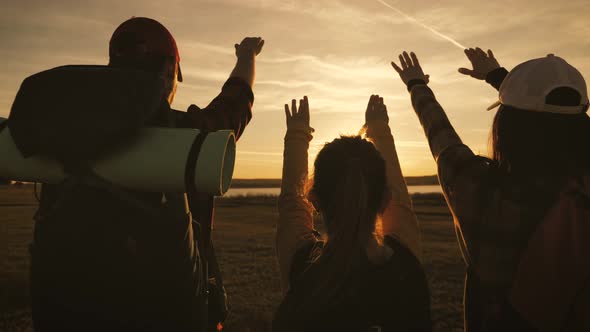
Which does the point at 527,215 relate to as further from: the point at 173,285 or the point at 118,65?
the point at 118,65

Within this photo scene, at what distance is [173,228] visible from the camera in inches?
75.5

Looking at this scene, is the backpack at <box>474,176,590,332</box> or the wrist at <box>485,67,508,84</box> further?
the wrist at <box>485,67,508,84</box>

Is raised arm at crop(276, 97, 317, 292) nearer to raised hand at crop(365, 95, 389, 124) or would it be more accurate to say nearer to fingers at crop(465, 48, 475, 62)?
raised hand at crop(365, 95, 389, 124)

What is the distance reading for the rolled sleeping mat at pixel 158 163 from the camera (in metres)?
1.77

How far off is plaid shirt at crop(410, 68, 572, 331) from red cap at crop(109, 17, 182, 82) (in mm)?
1475

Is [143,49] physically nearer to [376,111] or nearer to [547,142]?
[376,111]

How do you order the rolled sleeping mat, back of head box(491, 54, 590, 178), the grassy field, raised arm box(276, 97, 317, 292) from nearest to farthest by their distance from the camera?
1. the rolled sleeping mat
2. back of head box(491, 54, 590, 178)
3. raised arm box(276, 97, 317, 292)
4. the grassy field

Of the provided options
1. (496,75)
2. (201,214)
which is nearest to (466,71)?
(496,75)

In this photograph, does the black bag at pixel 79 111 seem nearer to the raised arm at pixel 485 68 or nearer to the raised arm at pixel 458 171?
the raised arm at pixel 458 171

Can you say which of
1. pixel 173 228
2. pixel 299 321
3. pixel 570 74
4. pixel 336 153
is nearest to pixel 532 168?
pixel 570 74

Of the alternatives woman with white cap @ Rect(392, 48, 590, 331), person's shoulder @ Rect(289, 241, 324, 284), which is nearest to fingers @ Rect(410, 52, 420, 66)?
woman with white cap @ Rect(392, 48, 590, 331)

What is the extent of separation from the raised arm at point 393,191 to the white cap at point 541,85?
2.25 ft

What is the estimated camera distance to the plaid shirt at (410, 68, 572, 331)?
2053 millimetres

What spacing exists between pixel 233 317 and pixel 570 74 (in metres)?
5.97
